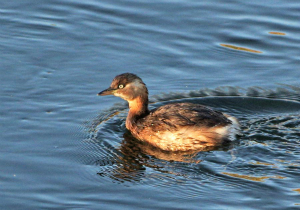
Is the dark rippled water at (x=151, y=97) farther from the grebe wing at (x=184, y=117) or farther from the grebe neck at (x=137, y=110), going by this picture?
the grebe wing at (x=184, y=117)

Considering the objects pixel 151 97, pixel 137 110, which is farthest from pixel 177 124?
pixel 151 97

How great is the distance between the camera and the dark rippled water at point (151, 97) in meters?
7.61

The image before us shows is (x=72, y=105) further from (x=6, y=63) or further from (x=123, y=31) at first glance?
(x=123, y=31)

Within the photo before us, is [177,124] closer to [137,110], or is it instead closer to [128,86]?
[137,110]

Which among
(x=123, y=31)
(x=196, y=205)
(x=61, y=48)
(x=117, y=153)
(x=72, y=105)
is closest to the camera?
(x=196, y=205)

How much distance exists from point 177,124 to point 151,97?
1.51 metres

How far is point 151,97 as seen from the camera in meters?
10.4

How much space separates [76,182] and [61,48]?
4.59 metres

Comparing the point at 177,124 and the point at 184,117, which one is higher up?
the point at 184,117

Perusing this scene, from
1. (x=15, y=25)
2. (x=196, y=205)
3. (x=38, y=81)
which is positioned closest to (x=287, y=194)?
(x=196, y=205)

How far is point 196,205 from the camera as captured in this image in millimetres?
7266

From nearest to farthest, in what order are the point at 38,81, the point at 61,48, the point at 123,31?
the point at 38,81 < the point at 61,48 < the point at 123,31

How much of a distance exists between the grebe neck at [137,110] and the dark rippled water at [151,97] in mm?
190

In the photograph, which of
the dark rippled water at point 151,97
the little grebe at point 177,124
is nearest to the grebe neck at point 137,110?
the little grebe at point 177,124
